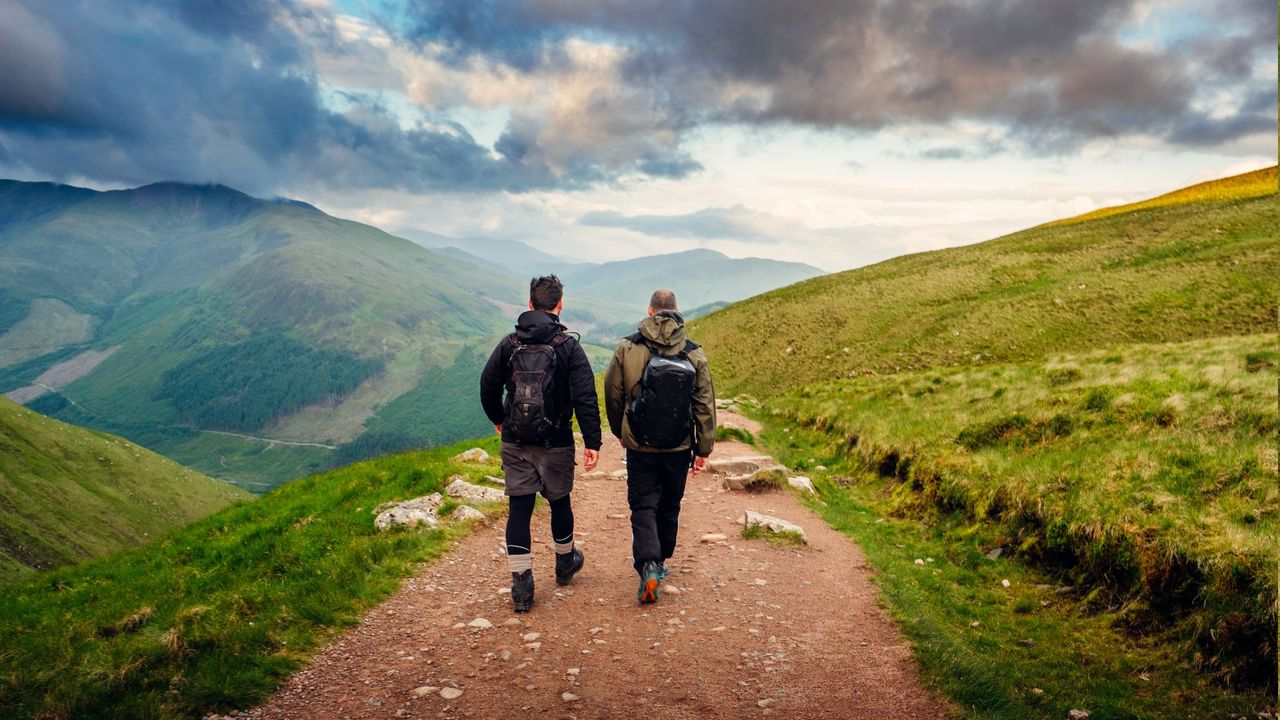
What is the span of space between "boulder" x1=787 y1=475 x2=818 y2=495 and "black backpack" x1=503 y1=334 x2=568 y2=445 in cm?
936

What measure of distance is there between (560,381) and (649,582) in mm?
3011

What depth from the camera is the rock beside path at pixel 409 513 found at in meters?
11.3

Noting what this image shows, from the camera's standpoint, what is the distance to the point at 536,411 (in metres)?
8.16

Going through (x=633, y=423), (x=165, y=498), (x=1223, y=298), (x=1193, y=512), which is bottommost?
(x=165, y=498)

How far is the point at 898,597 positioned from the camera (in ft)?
31.0

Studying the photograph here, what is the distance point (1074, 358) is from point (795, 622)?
818 inches

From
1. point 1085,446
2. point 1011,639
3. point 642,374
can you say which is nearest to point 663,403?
point 642,374

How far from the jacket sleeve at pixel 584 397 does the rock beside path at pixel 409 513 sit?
15.2ft

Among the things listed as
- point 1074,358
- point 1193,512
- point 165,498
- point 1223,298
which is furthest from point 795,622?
point 165,498

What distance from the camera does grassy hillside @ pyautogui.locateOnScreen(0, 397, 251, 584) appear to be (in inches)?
2972

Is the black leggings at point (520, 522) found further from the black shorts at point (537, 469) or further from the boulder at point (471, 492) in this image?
the boulder at point (471, 492)

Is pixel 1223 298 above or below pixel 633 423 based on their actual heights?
above

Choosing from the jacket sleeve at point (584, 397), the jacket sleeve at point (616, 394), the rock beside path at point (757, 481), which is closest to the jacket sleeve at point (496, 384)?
the jacket sleeve at point (584, 397)

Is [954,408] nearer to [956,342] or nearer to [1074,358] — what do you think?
[1074,358]
